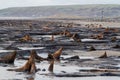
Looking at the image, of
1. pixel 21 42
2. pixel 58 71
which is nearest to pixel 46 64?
pixel 58 71

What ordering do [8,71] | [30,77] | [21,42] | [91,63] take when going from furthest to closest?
[21,42] < [91,63] < [8,71] < [30,77]

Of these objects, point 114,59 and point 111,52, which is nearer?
point 114,59

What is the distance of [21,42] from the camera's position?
166 feet

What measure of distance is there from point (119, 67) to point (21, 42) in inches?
894

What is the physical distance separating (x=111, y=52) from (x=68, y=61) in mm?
8228

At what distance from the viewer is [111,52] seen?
1555 inches

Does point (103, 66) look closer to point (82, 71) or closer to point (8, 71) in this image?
point (82, 71)

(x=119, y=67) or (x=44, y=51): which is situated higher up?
(x=119, y=67)

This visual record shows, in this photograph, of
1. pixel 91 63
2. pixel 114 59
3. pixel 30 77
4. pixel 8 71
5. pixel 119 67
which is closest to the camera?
pixel 30 77

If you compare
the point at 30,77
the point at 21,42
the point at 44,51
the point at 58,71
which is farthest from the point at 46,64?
the point at 21,42

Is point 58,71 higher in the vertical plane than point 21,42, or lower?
higher

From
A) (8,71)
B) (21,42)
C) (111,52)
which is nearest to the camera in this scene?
(8,71)

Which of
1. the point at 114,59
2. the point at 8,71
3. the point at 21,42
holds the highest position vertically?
the point at 8,71

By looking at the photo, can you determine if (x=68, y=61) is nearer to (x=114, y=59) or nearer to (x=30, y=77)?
(x=114, y=59)
